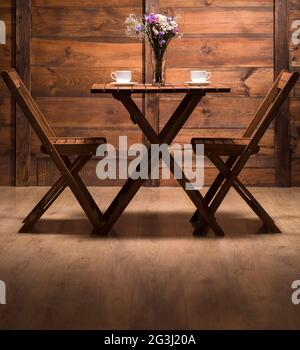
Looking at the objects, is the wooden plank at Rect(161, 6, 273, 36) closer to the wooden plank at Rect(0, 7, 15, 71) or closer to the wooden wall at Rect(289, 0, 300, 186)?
the wooden wall at Rect(289, 0, 300, 186)

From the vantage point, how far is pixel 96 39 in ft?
23.6

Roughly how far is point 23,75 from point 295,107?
7.01ft

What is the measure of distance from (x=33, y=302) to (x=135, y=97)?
3.47 meters

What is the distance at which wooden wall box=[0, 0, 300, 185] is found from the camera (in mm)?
7145

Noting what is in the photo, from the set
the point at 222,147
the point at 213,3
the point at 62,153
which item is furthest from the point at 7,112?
the point at 222,147

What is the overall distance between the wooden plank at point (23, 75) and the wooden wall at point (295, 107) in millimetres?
2042

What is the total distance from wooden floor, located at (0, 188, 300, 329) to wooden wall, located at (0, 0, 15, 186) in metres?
0.89

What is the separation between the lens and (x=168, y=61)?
283 inches

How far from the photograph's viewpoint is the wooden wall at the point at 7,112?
23.6 ft

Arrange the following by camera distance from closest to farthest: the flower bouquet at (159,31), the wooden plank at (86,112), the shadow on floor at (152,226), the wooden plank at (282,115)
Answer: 1. the shadow on floor at (152,226)
2. the flower bouquet at (159,31)
3. the wooden plank at (282,115)
4. the wooden plank at (86,112)

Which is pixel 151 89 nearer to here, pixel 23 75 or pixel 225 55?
pixel 225 55

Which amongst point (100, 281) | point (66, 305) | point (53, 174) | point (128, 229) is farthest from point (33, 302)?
point (53, 174)

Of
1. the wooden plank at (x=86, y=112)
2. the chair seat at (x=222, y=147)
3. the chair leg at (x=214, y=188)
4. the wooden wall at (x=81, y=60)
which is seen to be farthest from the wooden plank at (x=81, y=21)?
the chair seat at (x=222, y=147)

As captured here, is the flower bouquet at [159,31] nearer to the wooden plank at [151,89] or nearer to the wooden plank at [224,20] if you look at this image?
the wooden plank at [151,89]
